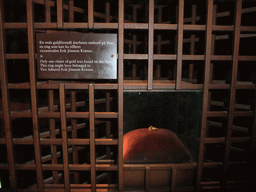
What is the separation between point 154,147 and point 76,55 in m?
1.72

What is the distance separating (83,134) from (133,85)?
156 centimetres

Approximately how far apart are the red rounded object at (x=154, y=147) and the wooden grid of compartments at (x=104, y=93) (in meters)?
0.12

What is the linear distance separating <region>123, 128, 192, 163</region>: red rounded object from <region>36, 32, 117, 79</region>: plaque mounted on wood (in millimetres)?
1013

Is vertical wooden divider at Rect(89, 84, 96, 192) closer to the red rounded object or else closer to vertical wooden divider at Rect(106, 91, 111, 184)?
the red rounded object

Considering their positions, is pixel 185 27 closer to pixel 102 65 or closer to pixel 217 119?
pixel 102 65

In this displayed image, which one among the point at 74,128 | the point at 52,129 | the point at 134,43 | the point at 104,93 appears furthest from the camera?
the point at 134,43

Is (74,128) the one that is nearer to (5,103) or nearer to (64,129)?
(64,129)

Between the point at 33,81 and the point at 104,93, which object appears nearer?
the point at 33,81

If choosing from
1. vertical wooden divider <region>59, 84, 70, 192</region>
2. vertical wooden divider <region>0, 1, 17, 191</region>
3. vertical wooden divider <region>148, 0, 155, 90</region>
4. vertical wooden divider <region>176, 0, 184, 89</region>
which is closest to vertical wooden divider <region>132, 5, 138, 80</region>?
vertical wooden divider <region>148, 0, 155, 90</region>

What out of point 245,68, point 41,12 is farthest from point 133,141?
point 41,12

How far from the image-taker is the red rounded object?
232cm

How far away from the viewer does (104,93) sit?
318 centimetres

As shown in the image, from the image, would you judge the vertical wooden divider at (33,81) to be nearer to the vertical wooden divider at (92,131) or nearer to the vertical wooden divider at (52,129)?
the vertical wooden divider at (52,129)

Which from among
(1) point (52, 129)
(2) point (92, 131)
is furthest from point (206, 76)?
(1) point (52, 129)
